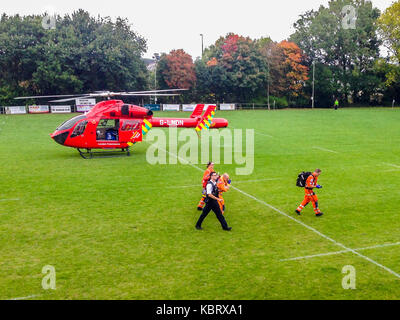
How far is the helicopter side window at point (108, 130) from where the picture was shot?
24922 mm

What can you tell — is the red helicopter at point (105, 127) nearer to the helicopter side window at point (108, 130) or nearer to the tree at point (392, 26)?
the helicopter side window at point (108, 130)

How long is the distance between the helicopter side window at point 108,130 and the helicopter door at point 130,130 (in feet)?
1.26

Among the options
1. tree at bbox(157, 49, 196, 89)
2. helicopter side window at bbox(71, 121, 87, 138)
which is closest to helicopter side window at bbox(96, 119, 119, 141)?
helicopter side window at bbox(71, 121, 87, 138)

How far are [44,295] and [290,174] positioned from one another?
1486 centimetres

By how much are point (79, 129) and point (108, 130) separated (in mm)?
1950

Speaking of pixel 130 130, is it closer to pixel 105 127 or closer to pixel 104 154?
pixel 105 127

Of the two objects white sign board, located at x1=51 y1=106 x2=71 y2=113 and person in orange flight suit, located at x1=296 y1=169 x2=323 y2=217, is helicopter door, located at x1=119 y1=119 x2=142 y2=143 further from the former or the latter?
Answer: white sign board, located at x1=51 y1=106 x2=71 y2=113

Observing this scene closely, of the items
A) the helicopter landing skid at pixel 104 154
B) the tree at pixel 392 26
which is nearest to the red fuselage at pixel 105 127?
the helicopter landing skid at pixel 104 154

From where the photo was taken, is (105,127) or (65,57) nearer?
(105,127)

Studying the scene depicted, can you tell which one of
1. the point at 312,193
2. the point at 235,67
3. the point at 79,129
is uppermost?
the point at 235,67

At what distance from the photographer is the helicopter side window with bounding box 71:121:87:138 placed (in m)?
23.9

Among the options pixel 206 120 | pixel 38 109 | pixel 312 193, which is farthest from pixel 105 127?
pixel 38 109

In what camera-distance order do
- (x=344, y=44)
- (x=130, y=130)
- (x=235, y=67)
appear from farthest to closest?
(x=344, y=44) < (x=235, y=67) < (x=130, y=130)

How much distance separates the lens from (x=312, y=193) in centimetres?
1383
